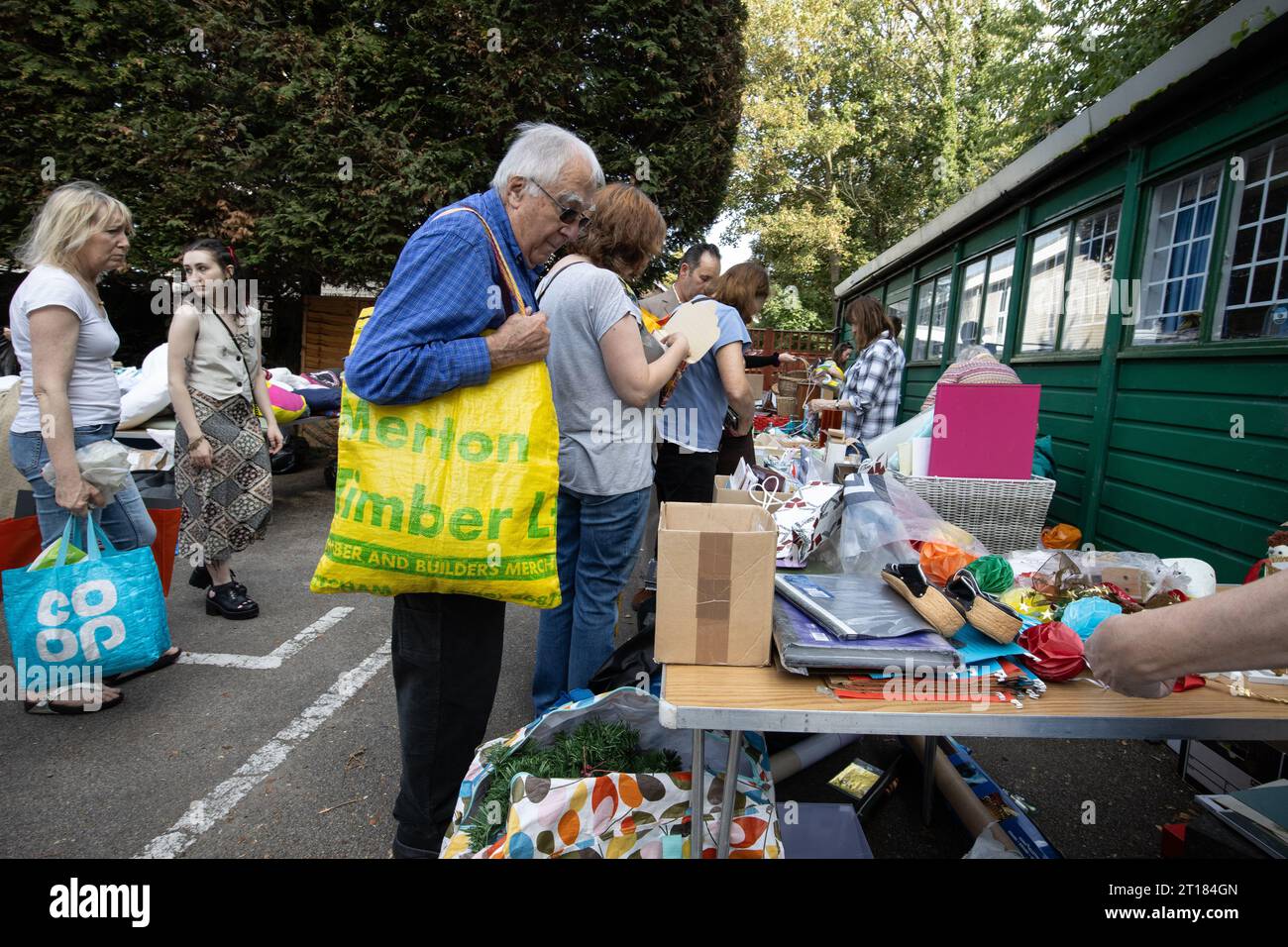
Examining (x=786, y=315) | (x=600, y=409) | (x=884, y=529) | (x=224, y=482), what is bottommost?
→ (x=224, y=482)

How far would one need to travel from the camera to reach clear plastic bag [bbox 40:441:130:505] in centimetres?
262

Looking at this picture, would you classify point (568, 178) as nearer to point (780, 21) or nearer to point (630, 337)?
point (630, 337)

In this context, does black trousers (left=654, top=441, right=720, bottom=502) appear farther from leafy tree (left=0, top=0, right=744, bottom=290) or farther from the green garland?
leafy tree (left=0, top=0, right=744, bottom=290)

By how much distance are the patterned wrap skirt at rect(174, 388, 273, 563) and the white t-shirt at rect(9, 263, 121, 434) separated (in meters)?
0.71

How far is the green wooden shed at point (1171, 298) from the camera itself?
3.03 meters

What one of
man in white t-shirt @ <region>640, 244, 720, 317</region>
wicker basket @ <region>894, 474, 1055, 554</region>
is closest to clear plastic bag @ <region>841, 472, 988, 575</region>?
wicker basket @ <region>894, 474, 1055, 554</region>

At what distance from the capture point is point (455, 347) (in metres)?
1.47

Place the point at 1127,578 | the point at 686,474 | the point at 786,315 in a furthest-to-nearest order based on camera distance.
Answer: the point at 786,315 → the point at 686,474 → the point at 1127,578

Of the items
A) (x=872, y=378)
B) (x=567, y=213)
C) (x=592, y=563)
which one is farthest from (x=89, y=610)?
(x=872, y=378)

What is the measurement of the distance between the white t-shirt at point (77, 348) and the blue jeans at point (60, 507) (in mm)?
38

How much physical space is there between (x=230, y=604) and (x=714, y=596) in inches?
135

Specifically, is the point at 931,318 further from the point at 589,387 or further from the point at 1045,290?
the point at 589,387
